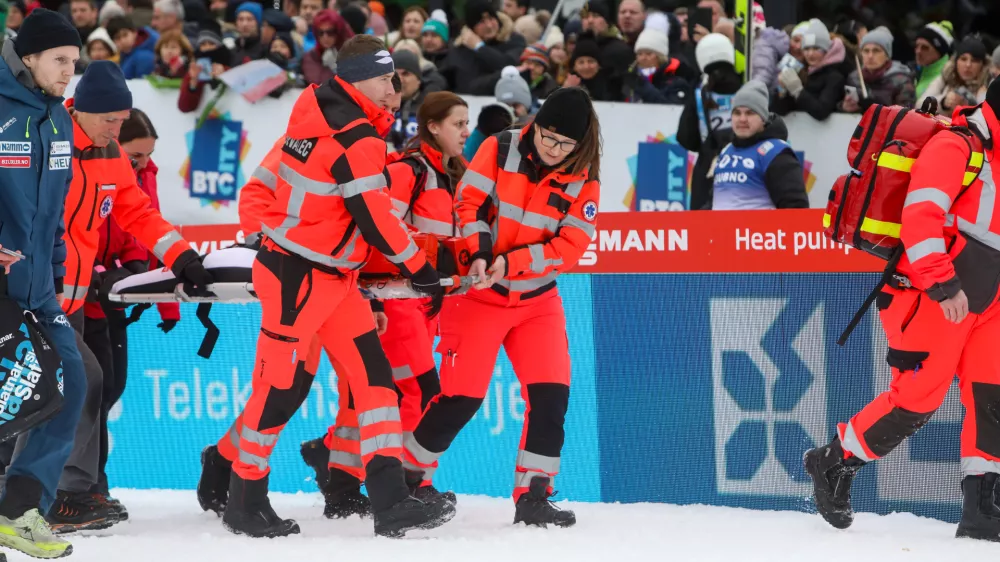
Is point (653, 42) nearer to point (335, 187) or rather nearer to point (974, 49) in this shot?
point (974, 49)

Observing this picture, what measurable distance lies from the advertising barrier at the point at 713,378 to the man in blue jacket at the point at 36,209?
2.67 metres

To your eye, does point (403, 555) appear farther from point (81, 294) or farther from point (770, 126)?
point (770, 126)

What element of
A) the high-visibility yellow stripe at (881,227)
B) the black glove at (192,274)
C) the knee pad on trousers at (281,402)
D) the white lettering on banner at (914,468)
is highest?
the high-visibility yellow stripe at (881,227)

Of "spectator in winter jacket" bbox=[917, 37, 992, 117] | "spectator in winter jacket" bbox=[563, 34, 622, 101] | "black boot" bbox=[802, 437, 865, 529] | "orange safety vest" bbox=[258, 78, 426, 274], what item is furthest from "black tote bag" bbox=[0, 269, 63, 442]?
"spectator in winter jacket" bbox=[917, 37, 992, 117]

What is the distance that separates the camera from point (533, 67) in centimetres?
1036

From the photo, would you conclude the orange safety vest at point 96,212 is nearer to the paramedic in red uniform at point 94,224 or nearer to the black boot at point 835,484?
the paramedic in red uniform at point 94,224

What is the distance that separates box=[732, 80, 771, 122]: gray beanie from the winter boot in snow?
3189mm

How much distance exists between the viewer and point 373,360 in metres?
5.68

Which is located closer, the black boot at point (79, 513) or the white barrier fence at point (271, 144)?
the black boot at point (79, 513)

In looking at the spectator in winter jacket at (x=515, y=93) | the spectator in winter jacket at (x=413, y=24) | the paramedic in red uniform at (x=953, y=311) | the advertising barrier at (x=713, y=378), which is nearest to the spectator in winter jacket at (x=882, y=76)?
the spectator in winter jacket at (x=515, y=93)

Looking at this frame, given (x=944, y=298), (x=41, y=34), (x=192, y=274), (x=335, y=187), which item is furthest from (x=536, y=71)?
(x=41, y=34)

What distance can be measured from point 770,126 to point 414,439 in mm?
3250

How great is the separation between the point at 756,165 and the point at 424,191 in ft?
8.40

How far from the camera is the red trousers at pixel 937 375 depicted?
579 cm
